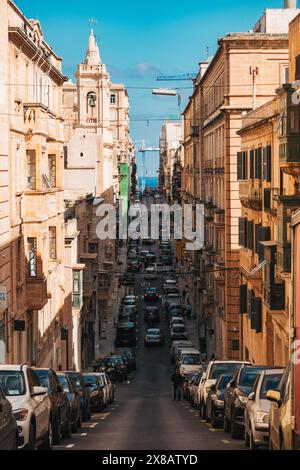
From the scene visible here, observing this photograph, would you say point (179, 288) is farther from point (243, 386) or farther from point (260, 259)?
point (243, 386)

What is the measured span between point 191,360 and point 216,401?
2759 centimetres

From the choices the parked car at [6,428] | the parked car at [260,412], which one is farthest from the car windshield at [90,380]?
the parked car at [6,428]

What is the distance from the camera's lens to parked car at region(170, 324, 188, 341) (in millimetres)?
77250

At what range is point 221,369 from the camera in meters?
29.8

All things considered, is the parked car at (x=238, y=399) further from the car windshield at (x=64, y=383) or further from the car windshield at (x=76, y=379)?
the car windshield at (x=76, y=379)

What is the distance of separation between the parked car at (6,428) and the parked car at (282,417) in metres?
3.44

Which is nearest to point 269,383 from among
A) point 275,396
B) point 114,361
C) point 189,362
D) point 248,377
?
point 248,377

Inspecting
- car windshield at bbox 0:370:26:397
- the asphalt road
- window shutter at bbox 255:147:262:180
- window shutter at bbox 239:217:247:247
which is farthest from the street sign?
window shutter at bbox 239:217:247:247

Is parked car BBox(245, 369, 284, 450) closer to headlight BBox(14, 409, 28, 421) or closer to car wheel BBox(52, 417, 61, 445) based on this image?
car wheel BBox(52, 417, 61, 445)

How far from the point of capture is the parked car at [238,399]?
21781 mm

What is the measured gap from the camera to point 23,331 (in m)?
37.0

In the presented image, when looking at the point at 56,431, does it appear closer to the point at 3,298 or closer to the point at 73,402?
the point at 73,402

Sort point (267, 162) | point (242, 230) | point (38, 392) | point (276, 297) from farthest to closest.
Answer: point (242, 230)
point (267, 162)
point (276, 297)
point (38, 392)

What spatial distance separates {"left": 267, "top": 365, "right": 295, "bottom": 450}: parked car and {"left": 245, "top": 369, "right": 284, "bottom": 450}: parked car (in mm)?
1764
